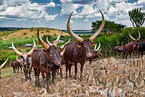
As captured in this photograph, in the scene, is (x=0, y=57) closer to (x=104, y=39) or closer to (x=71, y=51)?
(x=104, y=39)

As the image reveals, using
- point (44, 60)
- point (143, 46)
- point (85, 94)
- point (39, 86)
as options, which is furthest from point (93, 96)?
point (143, 46)

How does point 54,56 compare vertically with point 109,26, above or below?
below

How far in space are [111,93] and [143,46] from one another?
404 inches

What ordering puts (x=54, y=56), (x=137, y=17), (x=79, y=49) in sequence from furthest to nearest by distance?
1. (x=137, y=17)
2. (x=79, y=49)
3. (x=54, y=56)

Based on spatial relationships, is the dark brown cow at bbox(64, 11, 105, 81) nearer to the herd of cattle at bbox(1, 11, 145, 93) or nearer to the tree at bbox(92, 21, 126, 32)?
the herd of cattle at bbox(1, 11, 145, 93)

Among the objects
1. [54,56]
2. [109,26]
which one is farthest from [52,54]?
[109,26]

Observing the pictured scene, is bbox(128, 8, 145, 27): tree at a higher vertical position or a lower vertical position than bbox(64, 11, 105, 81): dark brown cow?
higher

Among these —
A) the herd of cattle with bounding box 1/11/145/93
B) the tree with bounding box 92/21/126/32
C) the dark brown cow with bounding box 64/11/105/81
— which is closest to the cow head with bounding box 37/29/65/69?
the herd of cattle with bounding box 1/11/145/93

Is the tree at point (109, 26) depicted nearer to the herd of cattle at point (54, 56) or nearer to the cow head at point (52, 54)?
the herd of cattle at point (54, 56)

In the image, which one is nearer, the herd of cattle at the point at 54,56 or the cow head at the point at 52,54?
the cow head at the point at 52,54

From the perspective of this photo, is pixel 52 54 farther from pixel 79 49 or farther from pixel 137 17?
pixel 137 17

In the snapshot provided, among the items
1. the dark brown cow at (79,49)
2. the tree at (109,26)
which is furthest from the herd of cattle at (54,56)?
the tree at (109,26)

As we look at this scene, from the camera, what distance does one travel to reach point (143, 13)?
105 feet

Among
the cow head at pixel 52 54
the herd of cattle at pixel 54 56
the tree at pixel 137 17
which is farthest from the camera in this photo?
the tree at pixel 137 17
